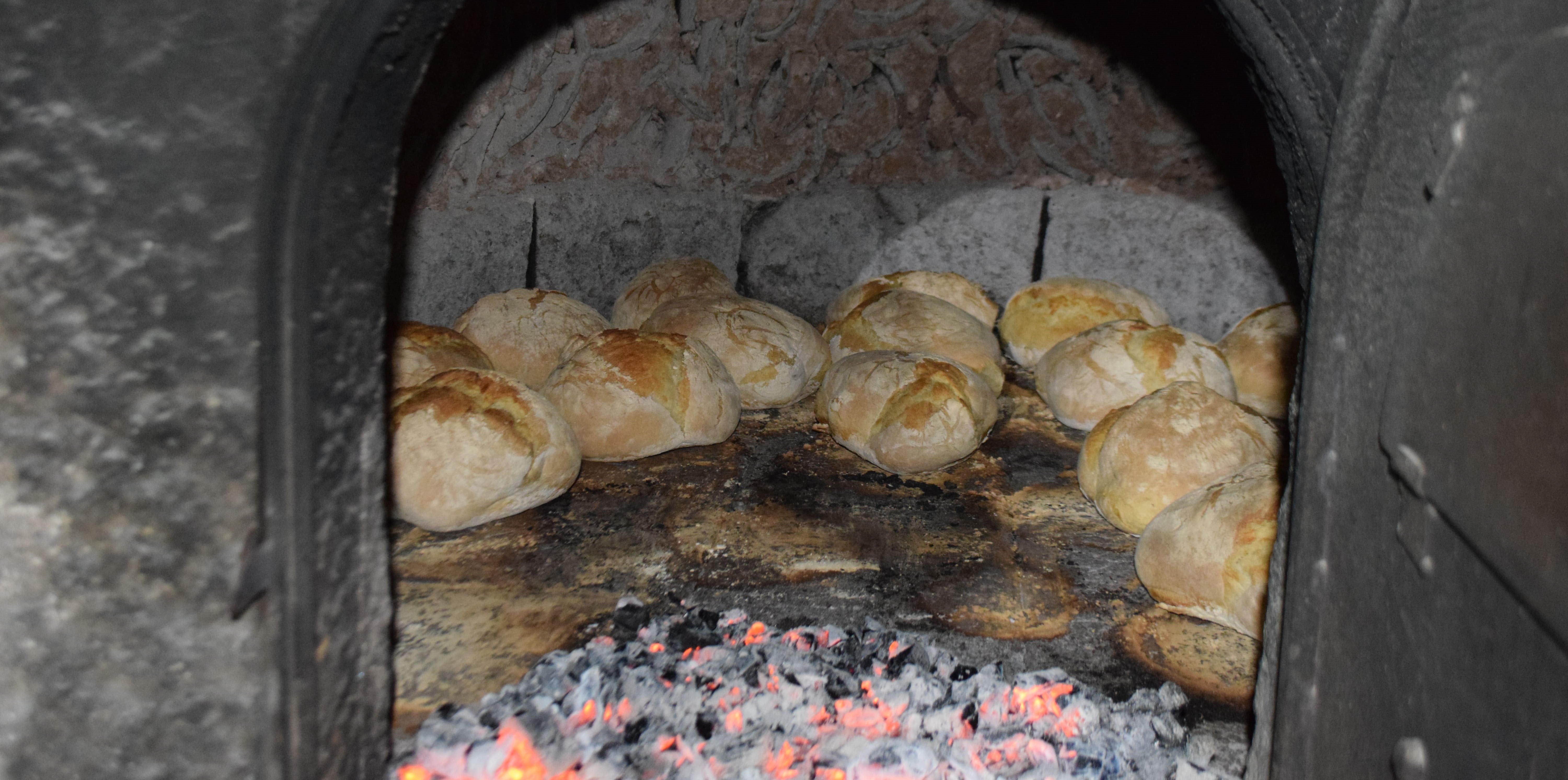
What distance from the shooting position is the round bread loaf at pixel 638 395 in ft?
11.7

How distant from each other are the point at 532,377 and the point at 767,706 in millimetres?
2242

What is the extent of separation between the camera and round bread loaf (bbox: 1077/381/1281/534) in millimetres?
3092

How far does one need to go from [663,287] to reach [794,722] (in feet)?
9.54

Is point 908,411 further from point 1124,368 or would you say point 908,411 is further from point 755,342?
point 1124,368

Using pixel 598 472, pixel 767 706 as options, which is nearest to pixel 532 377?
pixel 598 472

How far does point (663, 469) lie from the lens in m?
3.64

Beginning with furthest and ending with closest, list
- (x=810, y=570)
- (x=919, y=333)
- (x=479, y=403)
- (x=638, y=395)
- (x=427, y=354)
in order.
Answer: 1. (x=919, y=333)
2. (x=427, y=354)
3. (x=638, y=395)
4. (x=479, y=403)
5. (x=810, y=570)

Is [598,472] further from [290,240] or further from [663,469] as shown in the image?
[290,240]

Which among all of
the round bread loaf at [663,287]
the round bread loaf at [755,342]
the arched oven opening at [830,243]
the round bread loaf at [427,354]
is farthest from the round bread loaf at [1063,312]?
the round bread loaf at [427,354]

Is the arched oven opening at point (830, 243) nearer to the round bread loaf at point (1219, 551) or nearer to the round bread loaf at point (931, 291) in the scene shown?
the round bread loaf at point (1219, 551)

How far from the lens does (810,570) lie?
2.96 m

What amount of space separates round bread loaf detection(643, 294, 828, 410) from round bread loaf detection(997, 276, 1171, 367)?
41.7 inches

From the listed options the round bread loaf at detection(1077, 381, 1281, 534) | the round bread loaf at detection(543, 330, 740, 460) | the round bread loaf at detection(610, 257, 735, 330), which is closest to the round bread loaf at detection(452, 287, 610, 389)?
the round bread loaf at detection(543, 330, 740, 460)

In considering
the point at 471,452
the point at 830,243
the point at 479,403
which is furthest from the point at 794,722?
the point at 830,243
